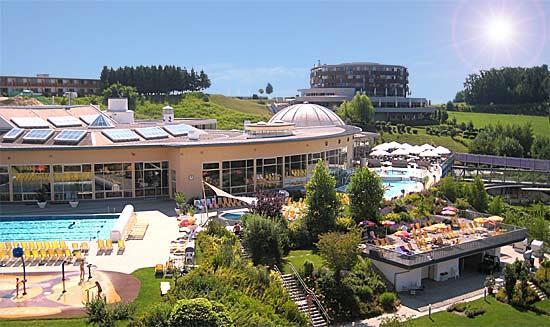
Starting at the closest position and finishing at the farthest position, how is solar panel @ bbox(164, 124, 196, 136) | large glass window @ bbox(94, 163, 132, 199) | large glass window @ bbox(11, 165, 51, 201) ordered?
large glass window @ bbox(11, 165, 51, 201), large glass window @ bbox(94, 163, 132, 199), solar panel @ bbox(164, 124, 196, 136)

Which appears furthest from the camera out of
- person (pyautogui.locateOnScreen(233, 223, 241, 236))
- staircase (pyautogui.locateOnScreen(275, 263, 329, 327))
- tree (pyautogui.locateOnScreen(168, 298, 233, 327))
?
person (pyautogui.locateOnScreen(233, 223, 241, 236))

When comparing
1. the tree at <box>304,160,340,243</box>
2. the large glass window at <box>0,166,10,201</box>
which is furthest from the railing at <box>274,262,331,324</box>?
the large glass window at <box>0,166,10,201</box>

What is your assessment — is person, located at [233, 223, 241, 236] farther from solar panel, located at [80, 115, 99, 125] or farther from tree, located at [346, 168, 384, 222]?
solar panel, located at [80, 115, 99, 125]

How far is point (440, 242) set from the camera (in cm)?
2639

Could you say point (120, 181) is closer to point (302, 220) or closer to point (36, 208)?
point (36, 208)

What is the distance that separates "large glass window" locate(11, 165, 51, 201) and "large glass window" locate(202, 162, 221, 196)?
9513 mm

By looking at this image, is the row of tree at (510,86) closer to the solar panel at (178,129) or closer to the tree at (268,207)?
the solar panel at (178,129)

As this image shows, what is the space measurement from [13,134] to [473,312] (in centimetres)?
3019

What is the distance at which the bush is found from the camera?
22.2m

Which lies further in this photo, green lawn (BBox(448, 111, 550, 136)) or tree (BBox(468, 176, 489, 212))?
green lawn (BBox(448, 111, 550, 136))

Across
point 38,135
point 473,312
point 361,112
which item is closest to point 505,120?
point 361,112

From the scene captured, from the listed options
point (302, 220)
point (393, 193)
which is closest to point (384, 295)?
point (302, 220)

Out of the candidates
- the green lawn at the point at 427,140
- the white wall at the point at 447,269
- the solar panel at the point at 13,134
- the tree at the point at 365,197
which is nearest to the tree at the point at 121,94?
the green lawn at the point at 427,140

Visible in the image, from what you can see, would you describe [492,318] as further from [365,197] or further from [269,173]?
[269,173]
